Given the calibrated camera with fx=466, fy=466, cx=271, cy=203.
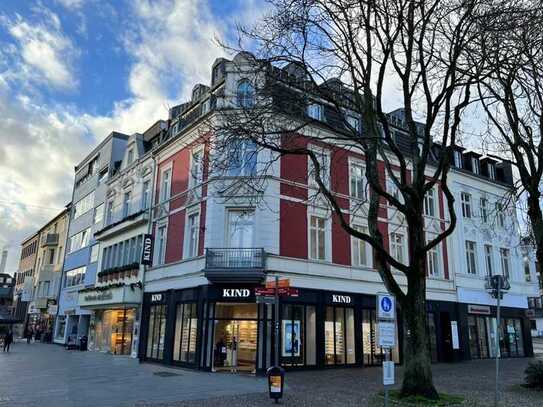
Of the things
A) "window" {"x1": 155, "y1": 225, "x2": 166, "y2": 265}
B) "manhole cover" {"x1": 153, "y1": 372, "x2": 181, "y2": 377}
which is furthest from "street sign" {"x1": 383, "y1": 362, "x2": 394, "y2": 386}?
"window" {"x1": 155, "y1": 225, "x2": 166, "y2": 265}

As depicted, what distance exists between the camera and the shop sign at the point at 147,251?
81.5 ft

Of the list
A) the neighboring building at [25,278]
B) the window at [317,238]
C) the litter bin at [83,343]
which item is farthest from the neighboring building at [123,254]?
the neighboring building at [25,278]

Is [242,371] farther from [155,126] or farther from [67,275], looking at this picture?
[67,275]

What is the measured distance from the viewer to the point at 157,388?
14.5 m

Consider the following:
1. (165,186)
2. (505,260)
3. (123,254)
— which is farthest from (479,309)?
(123,254)

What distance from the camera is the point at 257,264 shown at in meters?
19.5

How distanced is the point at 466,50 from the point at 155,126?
21.6 metres

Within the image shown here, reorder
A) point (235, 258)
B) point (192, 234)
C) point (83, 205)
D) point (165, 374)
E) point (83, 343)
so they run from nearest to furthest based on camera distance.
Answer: point (165, 374) < point (235, 258) < point (192, 234) < point (83, 343) < point (83, 205)

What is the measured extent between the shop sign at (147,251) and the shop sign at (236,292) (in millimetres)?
6853

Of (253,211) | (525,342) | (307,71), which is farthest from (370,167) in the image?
(525,342)

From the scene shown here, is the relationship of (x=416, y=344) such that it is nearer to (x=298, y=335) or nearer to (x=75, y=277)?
(x=298, y=335)

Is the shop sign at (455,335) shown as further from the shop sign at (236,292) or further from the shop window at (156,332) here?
the shop window at (156,332)

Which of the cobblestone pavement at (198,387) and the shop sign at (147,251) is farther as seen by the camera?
the shop sign at (147,251)

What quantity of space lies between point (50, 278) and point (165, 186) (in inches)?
1045
